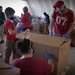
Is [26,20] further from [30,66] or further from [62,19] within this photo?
[30,66]

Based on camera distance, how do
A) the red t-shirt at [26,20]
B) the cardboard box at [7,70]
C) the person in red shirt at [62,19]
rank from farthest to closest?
1. the red t-shirt at [26,20]
2. the person in red shirt at [62,19]
3. the cardboard box at [7,70]

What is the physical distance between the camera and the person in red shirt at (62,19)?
2.78 m

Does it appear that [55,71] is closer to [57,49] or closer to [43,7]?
[57,49]

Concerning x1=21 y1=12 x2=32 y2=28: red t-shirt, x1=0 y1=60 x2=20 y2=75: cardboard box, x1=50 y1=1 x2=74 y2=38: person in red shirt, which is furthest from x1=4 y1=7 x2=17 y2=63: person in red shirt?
x1=21 y1=12 x2=32 y2=28: red t-shirt

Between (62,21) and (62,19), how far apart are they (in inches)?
1.7

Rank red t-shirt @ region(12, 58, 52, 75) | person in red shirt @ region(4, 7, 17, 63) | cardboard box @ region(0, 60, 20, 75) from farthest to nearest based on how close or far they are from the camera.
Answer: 1. person in red shirt @ region(4, 7, 17, 63)
2. red t-shirt @ region(12, 58, 52, 75)
3. cardboard box @ region(0, 60, 20, 75)

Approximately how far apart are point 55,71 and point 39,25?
355cm

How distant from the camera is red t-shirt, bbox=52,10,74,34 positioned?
2.81m

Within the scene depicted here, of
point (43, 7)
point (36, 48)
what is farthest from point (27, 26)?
point (36, 48)

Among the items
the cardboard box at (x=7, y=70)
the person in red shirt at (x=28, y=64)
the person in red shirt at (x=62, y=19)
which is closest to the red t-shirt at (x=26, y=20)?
the person in red shirt at (x=62, y=19)

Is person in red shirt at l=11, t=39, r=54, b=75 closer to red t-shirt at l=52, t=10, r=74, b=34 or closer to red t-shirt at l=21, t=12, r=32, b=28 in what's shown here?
red t-shirt at l=52, t=10, r=74, b=34

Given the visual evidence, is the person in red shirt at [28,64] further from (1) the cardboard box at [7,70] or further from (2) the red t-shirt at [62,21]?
(2) the red t-shirt at [62,21]

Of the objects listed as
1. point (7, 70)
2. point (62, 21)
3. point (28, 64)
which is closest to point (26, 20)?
point (62, 21)

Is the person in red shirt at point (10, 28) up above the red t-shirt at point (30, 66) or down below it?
above
